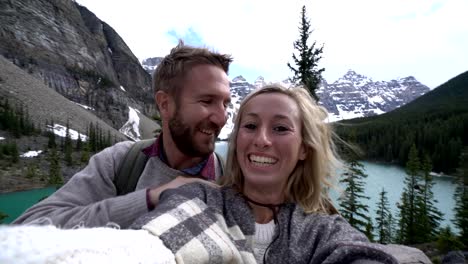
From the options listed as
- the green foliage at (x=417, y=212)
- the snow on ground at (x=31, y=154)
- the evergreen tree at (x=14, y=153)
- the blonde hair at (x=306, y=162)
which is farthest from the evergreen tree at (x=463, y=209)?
the snow on ground at (x=31, y=154)

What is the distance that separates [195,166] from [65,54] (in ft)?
546

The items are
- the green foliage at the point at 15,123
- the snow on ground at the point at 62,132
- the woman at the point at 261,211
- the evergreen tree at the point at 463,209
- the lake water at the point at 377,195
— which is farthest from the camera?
the snow on ground at the point at 62,132

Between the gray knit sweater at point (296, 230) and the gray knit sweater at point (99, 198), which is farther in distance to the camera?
the gray knit sweater at point (99, 198)

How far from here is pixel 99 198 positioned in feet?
8.72

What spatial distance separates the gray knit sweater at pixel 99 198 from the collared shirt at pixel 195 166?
0.07m

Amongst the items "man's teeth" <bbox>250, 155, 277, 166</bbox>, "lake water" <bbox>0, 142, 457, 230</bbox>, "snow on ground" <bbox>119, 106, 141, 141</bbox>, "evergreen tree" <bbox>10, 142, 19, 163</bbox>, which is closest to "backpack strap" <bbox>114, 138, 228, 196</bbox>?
"man's teeth" <bbox>250, 155, 277, 166</bbox>

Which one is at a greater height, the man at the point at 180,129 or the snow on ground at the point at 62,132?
the man at the point at 180,129

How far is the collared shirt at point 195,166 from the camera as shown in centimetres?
300

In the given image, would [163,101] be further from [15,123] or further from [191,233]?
[15,123]

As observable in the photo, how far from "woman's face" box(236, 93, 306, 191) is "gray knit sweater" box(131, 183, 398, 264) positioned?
8.5 inches

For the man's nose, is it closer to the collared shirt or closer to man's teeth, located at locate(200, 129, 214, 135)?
man's teeth, located at locate(200, 129, 214, 135)

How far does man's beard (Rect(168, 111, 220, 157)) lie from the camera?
3.00 metres

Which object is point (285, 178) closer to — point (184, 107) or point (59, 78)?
point (184, 107)

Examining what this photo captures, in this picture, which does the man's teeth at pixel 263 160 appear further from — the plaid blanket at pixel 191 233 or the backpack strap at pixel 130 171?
the backpack strap at pixel 130 171
